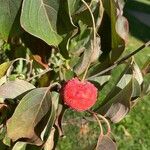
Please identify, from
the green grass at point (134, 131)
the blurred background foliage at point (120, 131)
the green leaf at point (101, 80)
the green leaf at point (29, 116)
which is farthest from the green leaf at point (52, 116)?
the green grass at point (134, 131)

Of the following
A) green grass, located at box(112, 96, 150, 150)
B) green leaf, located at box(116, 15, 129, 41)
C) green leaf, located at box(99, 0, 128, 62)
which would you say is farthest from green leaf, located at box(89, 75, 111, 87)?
green grass, located at box(112, 96, 150, 150)

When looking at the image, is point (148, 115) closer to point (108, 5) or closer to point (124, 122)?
point (124, 122)

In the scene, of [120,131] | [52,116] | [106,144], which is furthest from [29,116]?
[120,131]

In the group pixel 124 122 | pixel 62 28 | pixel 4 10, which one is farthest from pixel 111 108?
pixel 124 122

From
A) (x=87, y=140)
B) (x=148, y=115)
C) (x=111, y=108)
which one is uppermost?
(x=111, y=108)

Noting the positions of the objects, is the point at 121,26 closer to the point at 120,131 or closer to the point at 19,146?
the point at 19,146

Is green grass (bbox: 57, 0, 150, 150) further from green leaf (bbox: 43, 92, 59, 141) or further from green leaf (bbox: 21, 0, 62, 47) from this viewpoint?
green leaf (bbox: 21, 0, 62, 47)
